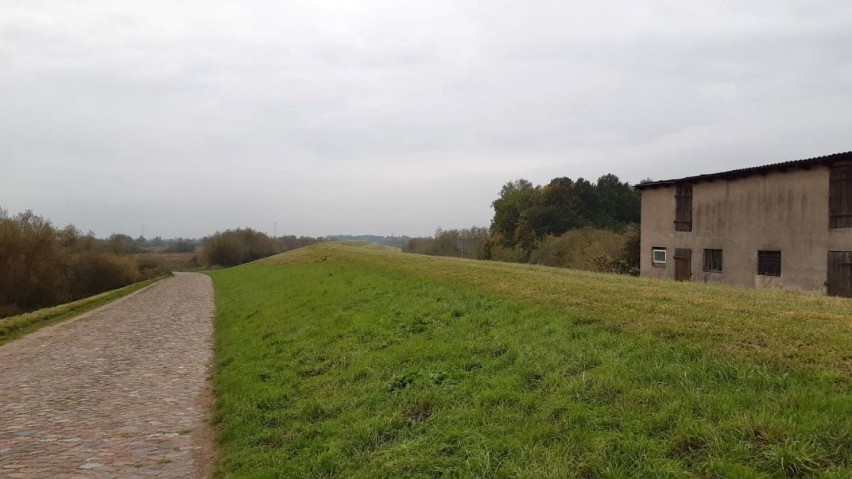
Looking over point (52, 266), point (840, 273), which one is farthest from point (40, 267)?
point (840, 273)

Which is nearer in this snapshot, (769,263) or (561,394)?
(561,394)

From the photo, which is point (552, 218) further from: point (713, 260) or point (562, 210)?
point (713, 260)

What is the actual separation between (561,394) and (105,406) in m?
7.31

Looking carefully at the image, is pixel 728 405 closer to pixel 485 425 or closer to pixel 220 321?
pixel 485 425

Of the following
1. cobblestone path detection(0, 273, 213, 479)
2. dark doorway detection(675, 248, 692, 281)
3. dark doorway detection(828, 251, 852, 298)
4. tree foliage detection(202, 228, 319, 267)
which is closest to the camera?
cobblestone path detection(0, 273, 213, 479)

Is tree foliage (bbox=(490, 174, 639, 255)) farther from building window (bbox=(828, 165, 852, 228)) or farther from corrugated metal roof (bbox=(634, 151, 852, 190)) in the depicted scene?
building window (bbox=(828, 165, 852, 228))

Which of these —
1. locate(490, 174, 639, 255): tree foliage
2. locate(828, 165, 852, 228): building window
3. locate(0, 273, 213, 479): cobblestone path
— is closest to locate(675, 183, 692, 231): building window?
locate(828, 165, 852, 228): building window

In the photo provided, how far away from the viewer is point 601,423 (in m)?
5.07

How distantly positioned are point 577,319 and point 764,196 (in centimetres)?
1815

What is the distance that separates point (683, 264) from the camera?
26500mm

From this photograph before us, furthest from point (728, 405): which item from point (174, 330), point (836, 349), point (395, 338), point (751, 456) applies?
point (174, 330)

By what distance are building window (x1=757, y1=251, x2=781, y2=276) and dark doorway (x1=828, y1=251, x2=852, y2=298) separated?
206cm

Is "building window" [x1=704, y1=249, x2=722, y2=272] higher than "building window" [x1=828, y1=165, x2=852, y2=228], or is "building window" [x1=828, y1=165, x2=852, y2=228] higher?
"building window" [x1=828, y1=165, x2=852, y2=228]

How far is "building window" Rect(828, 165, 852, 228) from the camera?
18844mm
